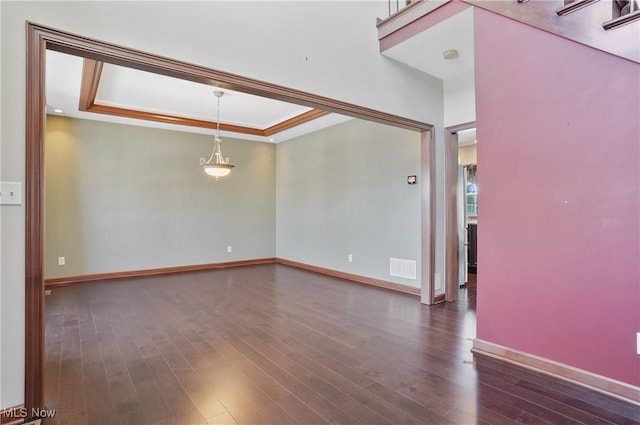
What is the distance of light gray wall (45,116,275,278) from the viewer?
5.34 meters

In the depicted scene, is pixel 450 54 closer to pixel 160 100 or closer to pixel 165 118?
pixel 160 100

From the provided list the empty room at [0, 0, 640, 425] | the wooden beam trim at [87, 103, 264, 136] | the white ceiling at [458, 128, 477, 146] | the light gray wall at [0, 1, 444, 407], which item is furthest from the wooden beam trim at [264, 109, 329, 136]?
the white ceiling at [458, 128, 477, 146]

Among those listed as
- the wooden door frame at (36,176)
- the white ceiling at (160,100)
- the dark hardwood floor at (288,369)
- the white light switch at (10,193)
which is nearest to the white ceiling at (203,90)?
the white ceiling at (160,100)

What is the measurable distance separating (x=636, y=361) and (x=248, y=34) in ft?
11.3

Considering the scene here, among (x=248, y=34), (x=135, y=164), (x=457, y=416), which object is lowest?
(x=457, y=416)

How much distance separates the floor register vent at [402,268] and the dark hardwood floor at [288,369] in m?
0.61

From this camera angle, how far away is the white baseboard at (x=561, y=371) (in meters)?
2.07

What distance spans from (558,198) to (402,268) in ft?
8.68

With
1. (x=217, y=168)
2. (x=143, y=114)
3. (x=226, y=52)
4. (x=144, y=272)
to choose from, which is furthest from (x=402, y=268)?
(x=143, y=114)

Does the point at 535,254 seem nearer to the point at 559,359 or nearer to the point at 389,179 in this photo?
the point at 559,359

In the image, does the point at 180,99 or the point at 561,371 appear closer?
the point at 561,371

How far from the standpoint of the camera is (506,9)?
8.28 ft

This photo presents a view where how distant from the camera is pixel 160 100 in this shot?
4.97 metres

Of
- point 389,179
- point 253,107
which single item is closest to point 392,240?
point 389,179
